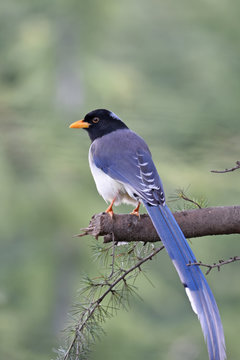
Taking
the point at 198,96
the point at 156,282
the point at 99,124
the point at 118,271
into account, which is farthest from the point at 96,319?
the point at 198,96

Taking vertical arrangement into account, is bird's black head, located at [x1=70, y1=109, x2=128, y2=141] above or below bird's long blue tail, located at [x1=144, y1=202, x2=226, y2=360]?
above

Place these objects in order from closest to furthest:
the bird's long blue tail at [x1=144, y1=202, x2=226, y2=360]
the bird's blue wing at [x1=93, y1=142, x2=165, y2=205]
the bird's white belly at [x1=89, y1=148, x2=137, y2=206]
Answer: the bird's long blue tail at [x1=144, y1=202, x2=226, y2=360] < the bird's blue wing at [x1=93, y1=142, x2=165, y2=205] < the bird's white belly at [x1=89, y1=148, x2=137, y2=206]

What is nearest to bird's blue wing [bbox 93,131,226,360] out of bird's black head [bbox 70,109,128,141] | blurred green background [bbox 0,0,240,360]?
bird's black head [bbox 70,109,128,141]

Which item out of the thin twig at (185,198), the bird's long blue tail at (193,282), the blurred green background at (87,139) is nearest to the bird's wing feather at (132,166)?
the thin twig at (185,198)

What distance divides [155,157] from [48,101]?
2214 millimetres

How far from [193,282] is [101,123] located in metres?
1.62

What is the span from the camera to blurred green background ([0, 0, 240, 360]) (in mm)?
8570

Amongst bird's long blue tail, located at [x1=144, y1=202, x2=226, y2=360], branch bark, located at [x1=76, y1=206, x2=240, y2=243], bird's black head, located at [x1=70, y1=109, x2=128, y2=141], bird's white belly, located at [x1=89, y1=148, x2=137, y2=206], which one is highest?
bird's black head, located at [x1=70, y1=109, x2=128, y2=141]

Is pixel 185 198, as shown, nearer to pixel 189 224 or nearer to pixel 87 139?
pixel 189 224

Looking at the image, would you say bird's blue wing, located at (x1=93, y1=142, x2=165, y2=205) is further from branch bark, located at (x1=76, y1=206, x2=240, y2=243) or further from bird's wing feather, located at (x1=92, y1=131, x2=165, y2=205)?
branch bark, located at (x1=76, y1=206, x2=240, y2=243)

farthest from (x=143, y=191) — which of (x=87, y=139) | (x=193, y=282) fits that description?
(x=87, y=139)

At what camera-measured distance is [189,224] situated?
262 centimetres

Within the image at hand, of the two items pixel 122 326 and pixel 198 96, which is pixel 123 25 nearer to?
pixel 198 96

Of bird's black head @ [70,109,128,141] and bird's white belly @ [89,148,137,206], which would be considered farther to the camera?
bird's black head @ [70,109,128,141]
